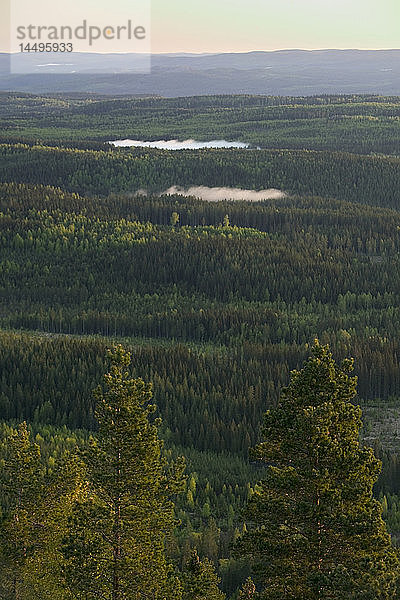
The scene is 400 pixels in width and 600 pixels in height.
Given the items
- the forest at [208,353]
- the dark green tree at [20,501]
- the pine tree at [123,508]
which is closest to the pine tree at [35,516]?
the dark green tree at [20,501]

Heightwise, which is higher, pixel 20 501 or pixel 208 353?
pixel 20 501

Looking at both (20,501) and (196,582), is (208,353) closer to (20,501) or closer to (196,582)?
(20,501)

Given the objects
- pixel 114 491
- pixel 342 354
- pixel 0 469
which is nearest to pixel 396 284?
pixel 342 354

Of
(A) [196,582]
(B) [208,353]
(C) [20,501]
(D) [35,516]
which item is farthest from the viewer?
(B) [208,353]

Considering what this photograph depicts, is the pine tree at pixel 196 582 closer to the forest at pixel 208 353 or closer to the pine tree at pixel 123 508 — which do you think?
the pine tree at pixel 123 508

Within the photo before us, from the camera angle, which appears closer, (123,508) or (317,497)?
(317,497)

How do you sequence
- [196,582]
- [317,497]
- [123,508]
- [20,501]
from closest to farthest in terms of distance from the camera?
[317,497] < [123,508] < [196,582] < [20,501]

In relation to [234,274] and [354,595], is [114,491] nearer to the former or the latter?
[354,595]

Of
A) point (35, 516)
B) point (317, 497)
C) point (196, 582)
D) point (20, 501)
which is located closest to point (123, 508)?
point (196, 582)
